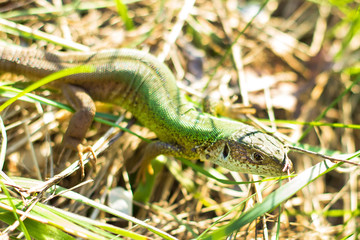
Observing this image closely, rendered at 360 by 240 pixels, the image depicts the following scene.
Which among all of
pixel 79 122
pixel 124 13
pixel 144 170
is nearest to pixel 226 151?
pixel 144 170

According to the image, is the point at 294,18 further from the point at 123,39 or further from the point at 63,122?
the point at 63,122

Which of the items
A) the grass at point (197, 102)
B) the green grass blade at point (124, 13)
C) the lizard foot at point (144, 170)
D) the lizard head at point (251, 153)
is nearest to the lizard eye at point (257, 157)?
the lizard head at point (251, 153)

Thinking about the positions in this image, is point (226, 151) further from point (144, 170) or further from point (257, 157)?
point (144, 170)

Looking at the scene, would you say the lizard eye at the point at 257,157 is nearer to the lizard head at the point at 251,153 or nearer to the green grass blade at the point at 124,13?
the lizard head at the point at 251,153

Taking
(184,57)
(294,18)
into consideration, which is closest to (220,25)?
(184,57)

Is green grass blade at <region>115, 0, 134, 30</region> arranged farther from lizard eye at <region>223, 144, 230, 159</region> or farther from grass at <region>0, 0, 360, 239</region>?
lizard eye at <region>223, 144, 230, 159</region>

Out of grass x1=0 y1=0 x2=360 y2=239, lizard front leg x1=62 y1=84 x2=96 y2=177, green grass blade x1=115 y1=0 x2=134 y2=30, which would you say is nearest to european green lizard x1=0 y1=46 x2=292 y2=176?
lizard front leg x1=62 y1=84 x2=96 y2=177
